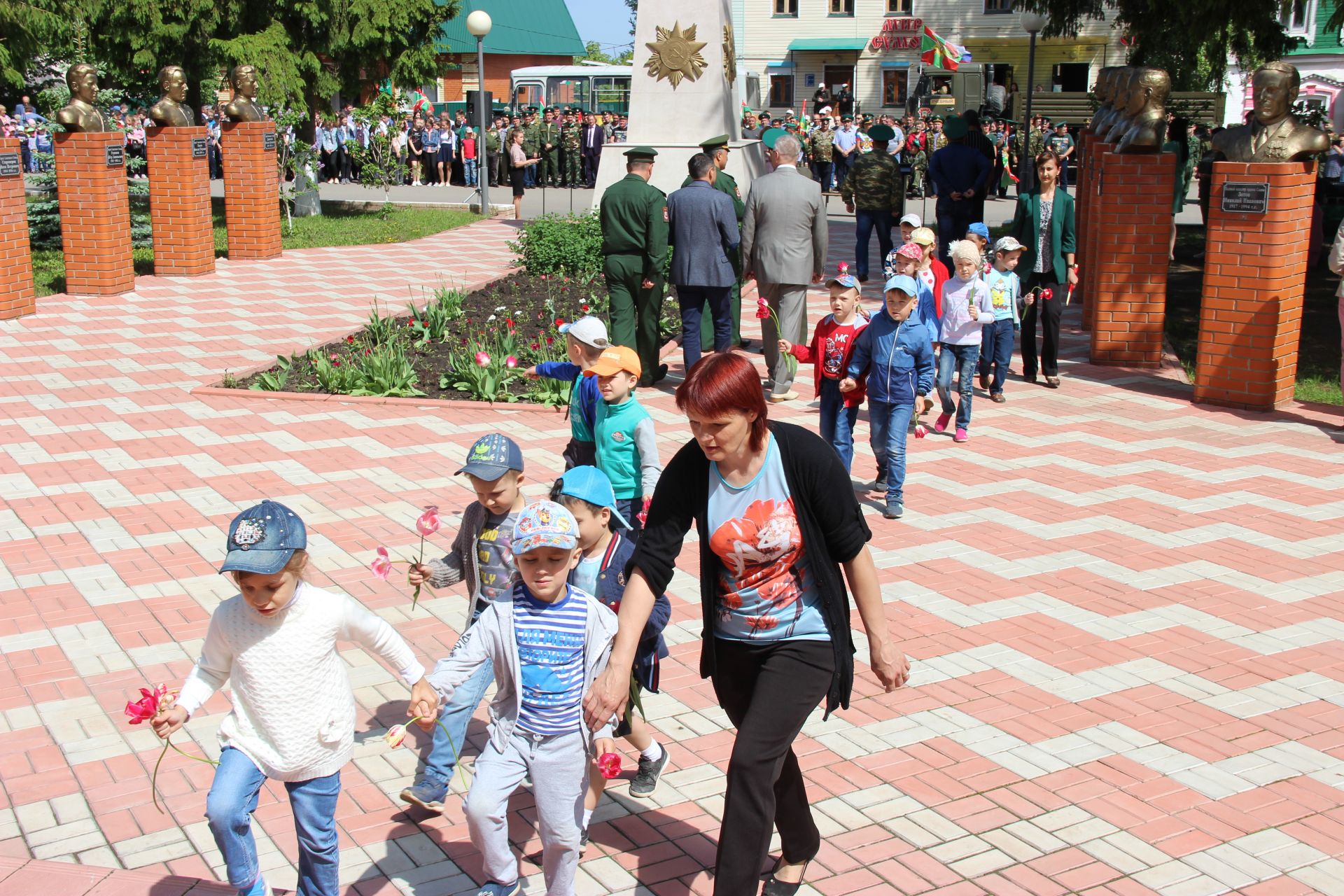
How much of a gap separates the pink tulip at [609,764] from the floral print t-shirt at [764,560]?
474mm

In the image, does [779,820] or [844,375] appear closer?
[779,820]

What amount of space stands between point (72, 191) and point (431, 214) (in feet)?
31.1

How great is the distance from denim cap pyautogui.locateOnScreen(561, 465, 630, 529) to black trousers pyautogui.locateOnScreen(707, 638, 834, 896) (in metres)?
0.72

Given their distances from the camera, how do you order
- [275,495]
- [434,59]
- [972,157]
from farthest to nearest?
[434,59] < [972,157] < [275,495]

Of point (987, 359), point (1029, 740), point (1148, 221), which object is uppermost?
point (1148, 221)

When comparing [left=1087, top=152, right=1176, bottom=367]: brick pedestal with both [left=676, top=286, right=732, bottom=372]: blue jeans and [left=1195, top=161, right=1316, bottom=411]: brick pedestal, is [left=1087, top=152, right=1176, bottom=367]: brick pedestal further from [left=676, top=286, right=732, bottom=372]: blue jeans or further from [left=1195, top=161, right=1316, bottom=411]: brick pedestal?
[left=676, top=286, right=732, bottom=372]: blue jeans

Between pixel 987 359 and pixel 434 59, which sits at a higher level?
pixel 434 59

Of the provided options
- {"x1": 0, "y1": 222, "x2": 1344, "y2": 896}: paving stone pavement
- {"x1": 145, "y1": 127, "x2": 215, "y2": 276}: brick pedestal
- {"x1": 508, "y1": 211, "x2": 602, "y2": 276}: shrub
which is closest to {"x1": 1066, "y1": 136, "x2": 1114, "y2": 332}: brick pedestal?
{"x1": 0, "y1": 222, "x2": 1344, "y2": 896}: paving stone pavement

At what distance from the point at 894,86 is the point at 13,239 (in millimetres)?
41497

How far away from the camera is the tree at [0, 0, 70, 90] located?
58.9 feet

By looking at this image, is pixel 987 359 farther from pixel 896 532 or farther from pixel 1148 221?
pixel 896 532

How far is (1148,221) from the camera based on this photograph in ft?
36.7

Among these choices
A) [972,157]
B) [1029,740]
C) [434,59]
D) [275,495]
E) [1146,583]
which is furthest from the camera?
[434,59]

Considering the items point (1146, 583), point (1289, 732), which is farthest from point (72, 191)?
point (1289, 732)
